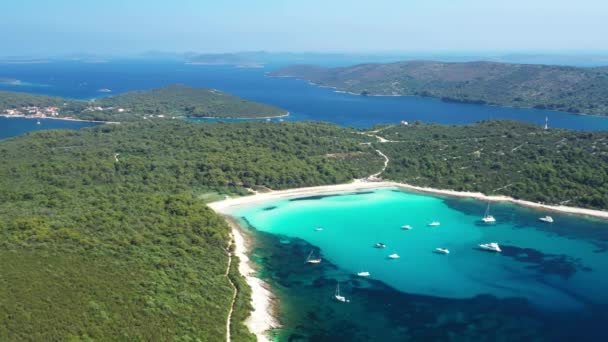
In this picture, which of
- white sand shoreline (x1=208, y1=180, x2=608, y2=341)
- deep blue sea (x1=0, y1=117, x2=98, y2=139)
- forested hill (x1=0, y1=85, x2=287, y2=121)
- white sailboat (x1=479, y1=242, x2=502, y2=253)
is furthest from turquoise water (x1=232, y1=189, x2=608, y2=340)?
forested hill (x1=0, y1=85, x2=287, y2=121)

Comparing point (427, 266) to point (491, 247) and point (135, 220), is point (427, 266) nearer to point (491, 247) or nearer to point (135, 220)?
Result: point (491, 247)

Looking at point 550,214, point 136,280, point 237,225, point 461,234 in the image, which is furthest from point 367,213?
point 136,280

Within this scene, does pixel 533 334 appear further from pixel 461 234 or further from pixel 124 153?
pixel 124 153

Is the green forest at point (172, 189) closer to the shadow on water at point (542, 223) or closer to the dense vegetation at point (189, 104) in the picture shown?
the shadow on water at point (542, 223)

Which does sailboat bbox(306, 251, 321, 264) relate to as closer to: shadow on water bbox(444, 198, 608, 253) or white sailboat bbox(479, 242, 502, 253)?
white sailboat bbox(479, 242, 502, 253)

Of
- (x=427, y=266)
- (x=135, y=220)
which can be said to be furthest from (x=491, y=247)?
(x=135, y=220)

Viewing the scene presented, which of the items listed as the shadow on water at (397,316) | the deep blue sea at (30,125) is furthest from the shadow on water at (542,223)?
the deep blue sea at (30,125)

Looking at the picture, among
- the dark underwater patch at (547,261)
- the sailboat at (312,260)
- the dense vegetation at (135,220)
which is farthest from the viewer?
the sailboat at (312,260)
